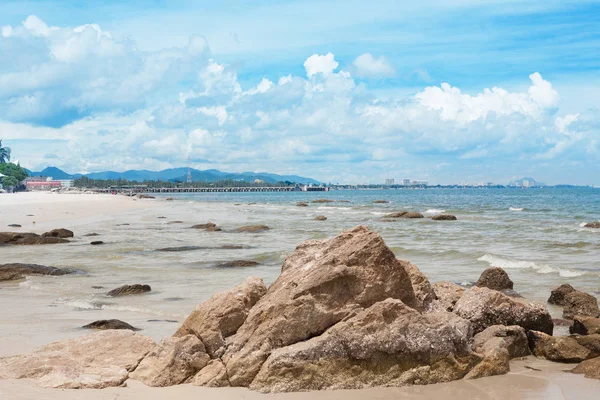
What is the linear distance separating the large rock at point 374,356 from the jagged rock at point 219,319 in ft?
1.86

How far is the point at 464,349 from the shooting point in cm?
835

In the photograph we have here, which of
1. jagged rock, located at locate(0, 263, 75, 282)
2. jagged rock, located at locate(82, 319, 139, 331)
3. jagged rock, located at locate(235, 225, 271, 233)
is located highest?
jagged rock, located at locate(82, 319, 139, 331)

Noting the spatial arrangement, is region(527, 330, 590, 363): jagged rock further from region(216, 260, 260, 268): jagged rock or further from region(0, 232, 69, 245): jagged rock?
region(0, 232, 69, 245): jagged rock

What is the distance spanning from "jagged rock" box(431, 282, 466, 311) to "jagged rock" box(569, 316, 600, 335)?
1.90 metres

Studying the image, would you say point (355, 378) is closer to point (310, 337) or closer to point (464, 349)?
point (310, 337)

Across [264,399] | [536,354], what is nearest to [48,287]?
[264,399]

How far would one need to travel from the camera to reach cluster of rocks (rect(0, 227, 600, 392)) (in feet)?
25.3

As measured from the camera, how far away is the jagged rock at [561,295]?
1349cm

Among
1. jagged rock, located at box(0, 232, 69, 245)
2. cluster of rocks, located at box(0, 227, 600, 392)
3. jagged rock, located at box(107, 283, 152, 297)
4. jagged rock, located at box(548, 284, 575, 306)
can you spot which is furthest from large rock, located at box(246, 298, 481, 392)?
jagged rock, located at box(0, 232, 69, 245)

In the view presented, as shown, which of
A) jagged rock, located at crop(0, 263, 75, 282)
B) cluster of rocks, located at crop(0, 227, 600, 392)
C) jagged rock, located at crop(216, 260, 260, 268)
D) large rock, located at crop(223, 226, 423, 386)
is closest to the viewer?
cluster of rocks, located at crop(0, 227, 600, 392)

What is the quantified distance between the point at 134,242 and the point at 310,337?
23626mm

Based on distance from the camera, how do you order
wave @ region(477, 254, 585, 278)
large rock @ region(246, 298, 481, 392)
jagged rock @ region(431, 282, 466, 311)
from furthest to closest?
wave @ region(477, 254, 585, 278), jagged rock @ region(431, 282, 466, 311), large rock @ region(246, 298, 481, 392)

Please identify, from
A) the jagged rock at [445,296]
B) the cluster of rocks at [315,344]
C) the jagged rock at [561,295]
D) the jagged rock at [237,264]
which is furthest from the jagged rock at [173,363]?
the jagged rock at [237,264]

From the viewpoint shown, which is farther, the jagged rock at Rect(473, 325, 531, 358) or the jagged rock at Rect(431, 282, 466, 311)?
the jagged rock at Rect(431, 282, 466, 311)
